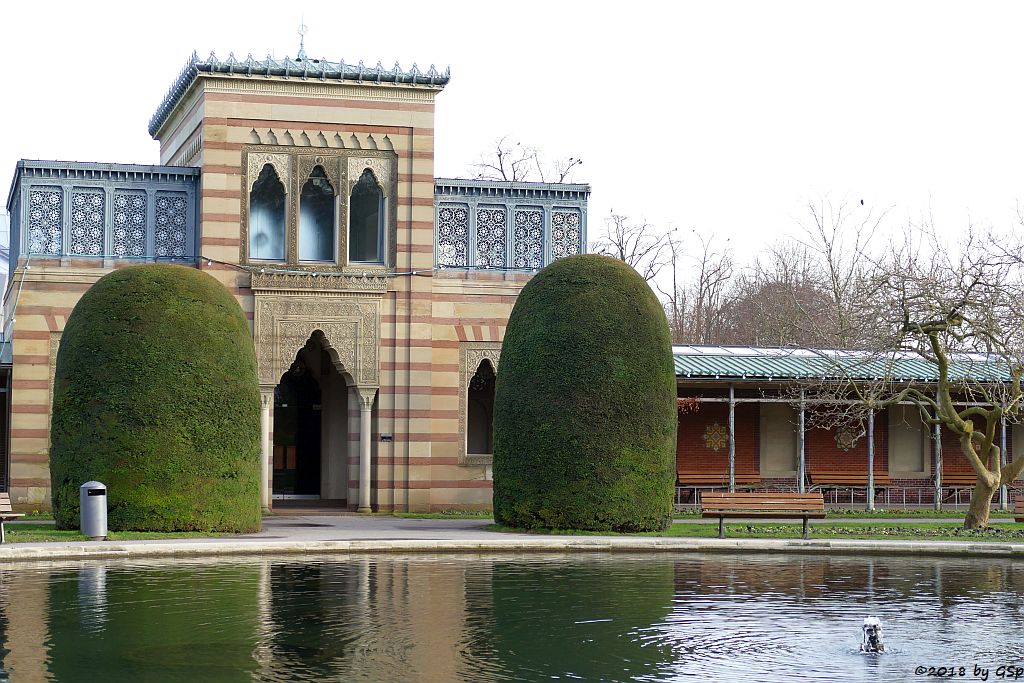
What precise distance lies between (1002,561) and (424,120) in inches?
601

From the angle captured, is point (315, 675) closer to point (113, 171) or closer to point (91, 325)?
point (91, 325)

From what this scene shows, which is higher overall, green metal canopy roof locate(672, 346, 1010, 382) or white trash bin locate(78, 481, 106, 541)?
green metal canopy roof locate(672, 346, 1010, 382)

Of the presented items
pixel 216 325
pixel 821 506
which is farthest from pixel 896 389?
pixel 216 325

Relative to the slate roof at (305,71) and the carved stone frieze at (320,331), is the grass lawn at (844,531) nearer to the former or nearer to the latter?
the carved stone frieze at (320,331)

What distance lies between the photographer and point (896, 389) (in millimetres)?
32594

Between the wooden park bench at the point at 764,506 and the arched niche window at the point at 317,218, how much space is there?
10.5 m

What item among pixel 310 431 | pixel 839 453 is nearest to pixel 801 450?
pixel 839 453

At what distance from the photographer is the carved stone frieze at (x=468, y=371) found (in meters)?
30.4

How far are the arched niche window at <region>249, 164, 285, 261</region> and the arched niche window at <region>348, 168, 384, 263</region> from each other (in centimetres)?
148

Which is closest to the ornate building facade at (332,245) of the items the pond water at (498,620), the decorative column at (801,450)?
the decorative column at (801,450)

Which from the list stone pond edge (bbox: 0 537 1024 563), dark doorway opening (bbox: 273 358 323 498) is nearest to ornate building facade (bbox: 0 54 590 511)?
dark doorway opening (bbox: 273 358 323 498)

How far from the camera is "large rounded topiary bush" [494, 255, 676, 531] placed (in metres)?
24.1

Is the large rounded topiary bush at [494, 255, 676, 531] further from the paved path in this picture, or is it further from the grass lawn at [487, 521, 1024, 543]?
the paved path
